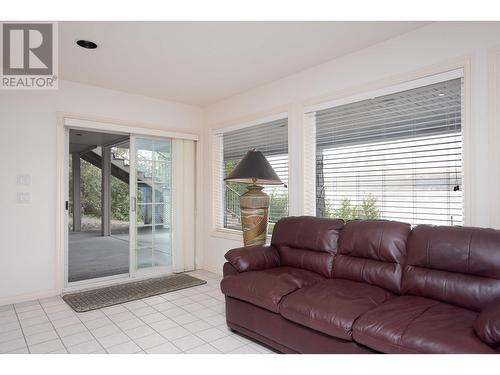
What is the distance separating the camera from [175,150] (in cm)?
469

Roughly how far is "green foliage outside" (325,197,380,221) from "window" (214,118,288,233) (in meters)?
0.68

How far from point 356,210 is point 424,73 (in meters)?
1.33

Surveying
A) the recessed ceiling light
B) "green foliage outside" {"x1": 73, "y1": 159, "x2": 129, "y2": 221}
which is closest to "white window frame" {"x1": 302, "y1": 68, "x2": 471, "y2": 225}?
the recessed ceiling light

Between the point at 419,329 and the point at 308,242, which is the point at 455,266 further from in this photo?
the point at 308,242

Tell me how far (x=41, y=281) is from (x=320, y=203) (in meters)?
3.25

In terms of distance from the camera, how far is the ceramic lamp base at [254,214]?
128 inches

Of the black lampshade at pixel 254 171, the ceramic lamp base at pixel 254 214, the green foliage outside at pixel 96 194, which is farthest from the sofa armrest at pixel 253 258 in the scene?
the green foliage outside at pixel 96 194

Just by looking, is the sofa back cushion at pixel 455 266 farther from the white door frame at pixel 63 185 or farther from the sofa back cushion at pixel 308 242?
the white door frame at pixel 63 185

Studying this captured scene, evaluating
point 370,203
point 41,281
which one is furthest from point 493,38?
point 41,281

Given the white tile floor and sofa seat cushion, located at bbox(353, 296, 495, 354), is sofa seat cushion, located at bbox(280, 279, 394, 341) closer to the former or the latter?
sofa seat cushion, located at bbox(353, 296, 495, 354)

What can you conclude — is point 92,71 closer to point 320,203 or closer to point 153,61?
point 153,61

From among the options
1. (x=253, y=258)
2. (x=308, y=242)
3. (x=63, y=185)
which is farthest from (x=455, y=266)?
(x=63, y=185)

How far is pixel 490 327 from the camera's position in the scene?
1391mm
